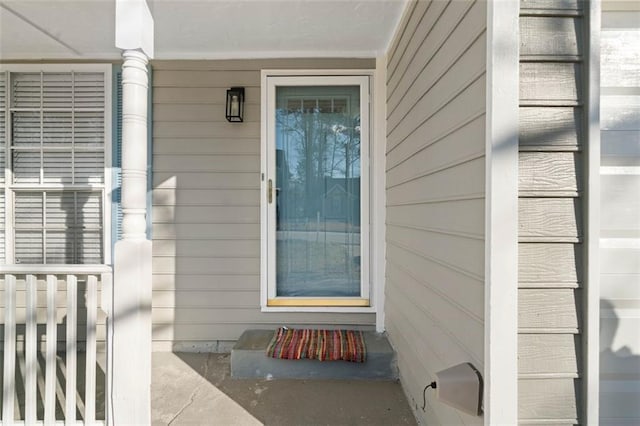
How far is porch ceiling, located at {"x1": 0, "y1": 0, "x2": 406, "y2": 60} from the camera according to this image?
2205mm

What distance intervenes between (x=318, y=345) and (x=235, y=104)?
200cm

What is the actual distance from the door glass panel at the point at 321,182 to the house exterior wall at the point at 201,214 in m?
0.28

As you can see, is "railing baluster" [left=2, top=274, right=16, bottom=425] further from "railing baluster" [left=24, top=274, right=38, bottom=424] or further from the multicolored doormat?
the multicolored doormat

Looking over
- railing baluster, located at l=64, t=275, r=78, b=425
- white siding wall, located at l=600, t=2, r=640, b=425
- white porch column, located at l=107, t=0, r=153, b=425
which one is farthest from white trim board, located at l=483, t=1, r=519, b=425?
railing baluster, located at l=64, t=275, r=78, b=425

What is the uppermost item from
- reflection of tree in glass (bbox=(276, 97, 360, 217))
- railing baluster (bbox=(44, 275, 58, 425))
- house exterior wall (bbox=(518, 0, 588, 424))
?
reflection of tree in glass (bbox=(276, 97, 360, 217))

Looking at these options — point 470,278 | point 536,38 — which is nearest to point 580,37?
point 536,38

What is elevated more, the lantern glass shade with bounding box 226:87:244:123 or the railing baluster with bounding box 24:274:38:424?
the lantern glass shade with bounding box 226:87:244:123

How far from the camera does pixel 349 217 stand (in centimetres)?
291

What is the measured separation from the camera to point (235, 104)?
281 cm

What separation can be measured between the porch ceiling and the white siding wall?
4.49ft

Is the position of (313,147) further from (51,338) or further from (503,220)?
(51,338)

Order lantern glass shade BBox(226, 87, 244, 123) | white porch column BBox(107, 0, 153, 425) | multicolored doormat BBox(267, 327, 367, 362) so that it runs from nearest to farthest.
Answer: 1. white porch column BBox(107, 0, 153, 425)
2. multicolored doormat BBox(267, 327, 367, 362)
3. lantern glass shade BBox(226, 87, 244, 123)

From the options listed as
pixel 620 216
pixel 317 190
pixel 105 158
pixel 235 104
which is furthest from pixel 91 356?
pixel 620 216

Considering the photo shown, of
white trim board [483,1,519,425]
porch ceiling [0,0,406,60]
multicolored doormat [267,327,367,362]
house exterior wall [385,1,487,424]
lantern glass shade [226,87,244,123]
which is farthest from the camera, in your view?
lantern glass shade [226,87,244,123]
